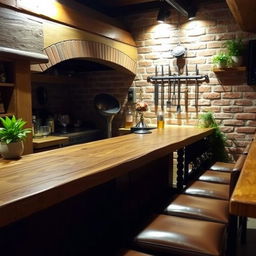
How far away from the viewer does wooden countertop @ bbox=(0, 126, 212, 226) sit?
0.88m

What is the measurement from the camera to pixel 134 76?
4305 mm

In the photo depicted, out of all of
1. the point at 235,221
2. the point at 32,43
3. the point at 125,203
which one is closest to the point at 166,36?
the point at 32,43

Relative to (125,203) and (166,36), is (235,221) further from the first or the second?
(166,36)

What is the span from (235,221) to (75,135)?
109 inches

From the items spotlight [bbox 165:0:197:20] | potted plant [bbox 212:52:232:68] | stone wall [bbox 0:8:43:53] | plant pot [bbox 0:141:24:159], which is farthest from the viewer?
potted plant [bbox 212:52:232:68]

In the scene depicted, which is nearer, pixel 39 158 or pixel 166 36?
pixel 39 158

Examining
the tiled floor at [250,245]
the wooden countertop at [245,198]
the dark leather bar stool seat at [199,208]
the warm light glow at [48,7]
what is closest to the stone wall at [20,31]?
the warm light glow at [48,7]

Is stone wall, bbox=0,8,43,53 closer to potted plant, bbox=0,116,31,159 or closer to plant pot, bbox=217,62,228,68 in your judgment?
potted plant, bbox=0,116,31,159

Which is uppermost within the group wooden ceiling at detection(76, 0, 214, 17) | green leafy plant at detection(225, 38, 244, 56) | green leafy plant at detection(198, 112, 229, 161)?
wooden ceiling at detection(76, 0, 214, 17)

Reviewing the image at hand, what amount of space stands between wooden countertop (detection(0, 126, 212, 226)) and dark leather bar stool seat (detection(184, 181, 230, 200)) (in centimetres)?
54

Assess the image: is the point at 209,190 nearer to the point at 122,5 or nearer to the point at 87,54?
the point at 87,54

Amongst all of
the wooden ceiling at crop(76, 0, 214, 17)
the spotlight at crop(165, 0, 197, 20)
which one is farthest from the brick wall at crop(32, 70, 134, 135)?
the spotlight at crop(165, 0, 197, 20)

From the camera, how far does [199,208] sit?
1813 millimetres

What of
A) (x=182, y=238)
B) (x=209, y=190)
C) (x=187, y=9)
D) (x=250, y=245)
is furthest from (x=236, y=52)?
(x=182, y=238)
